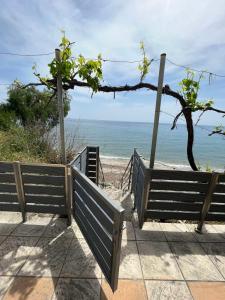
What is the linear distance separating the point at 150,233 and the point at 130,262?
2.88ft

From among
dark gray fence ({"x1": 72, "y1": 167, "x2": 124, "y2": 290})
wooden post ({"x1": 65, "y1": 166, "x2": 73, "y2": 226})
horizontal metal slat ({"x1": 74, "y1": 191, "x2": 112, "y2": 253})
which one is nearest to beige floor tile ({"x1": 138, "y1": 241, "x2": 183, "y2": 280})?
dark gray fence ({"x1": 72, "y1": 167, "x2": 124, "y2": 290})

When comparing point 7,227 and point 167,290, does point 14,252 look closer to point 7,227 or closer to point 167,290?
point 7,227

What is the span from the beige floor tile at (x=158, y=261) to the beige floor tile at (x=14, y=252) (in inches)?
67.0

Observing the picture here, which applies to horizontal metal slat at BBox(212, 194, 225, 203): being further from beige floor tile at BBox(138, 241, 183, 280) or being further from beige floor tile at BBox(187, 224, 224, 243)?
beige floor tile at BBox(138, 241, 183, 280)

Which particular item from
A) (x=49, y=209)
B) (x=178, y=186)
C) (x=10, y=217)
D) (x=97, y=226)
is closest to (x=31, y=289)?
(x=97, y=226)

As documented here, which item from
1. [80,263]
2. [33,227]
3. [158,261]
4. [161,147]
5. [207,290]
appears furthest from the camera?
[161,147]

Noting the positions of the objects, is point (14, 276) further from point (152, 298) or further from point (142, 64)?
point (142, 64)

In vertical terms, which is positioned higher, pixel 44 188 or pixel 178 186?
pixel 178 186

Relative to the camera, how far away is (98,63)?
11.3 ft

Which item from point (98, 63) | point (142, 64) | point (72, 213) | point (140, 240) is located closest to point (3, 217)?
point (72, 213)

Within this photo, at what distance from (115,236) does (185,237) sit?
2.08m

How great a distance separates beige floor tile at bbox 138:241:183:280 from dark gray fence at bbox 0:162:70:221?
149 centimetres

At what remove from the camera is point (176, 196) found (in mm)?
3615

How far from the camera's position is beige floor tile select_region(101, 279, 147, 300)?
236 centimetres
